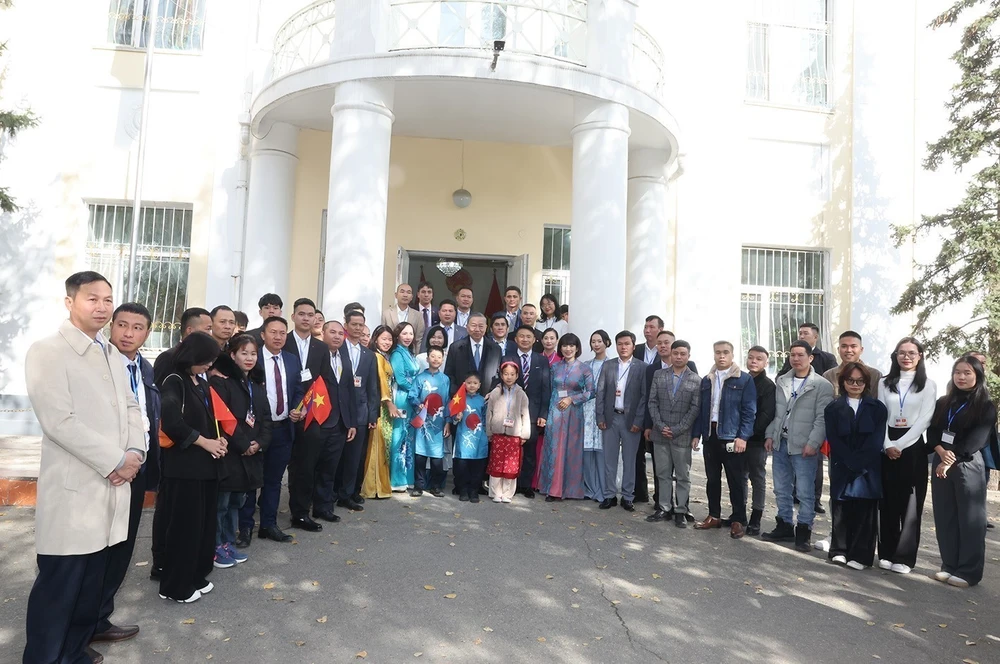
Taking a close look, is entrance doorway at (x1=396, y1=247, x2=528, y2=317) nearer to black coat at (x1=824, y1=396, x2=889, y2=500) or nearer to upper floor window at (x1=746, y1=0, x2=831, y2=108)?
upper floor window at (x1=746, y1=0, x2=831, y2=108)

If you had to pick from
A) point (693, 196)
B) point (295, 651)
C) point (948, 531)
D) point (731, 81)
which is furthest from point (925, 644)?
point (731, 81)

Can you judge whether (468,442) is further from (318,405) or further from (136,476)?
(136,476)

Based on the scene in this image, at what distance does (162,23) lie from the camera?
39.4ft

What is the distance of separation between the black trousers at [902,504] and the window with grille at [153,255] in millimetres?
10268

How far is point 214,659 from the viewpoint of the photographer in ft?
11.9

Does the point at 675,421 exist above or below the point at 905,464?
above

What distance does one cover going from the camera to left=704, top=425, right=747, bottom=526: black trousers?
6.52m

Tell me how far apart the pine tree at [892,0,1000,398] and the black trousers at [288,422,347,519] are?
8.24 m

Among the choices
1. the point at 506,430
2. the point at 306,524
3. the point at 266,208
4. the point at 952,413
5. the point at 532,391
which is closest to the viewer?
the point at 952,413

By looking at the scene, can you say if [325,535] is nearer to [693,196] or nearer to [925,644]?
[925,644]

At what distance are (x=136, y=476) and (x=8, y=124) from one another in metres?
8.78

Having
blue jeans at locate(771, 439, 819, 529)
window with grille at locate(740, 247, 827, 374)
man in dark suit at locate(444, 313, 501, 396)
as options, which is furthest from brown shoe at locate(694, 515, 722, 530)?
window with grille at locate(740, 247, 827, 374)

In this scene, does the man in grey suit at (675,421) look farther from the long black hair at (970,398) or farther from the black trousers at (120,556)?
the black trousers at (120,556)

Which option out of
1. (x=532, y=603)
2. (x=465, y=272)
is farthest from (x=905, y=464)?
(x=465, y=272)
